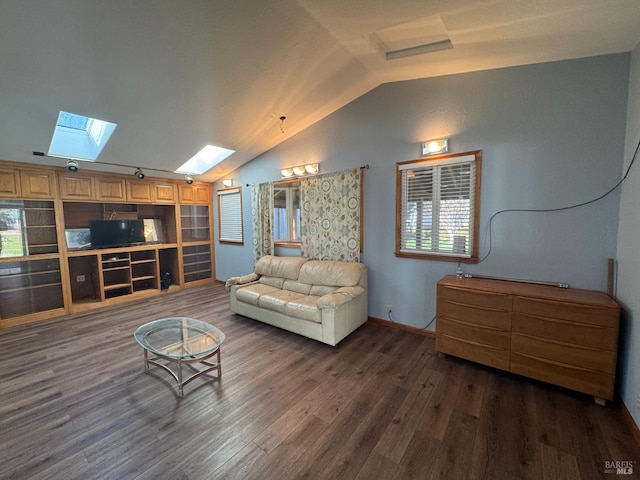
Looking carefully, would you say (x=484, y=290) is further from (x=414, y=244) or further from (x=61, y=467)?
(x=61, y=467)

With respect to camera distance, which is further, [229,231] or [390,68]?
[229,231]

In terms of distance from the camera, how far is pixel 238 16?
79.4 inches

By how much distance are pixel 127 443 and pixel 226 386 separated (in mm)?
759

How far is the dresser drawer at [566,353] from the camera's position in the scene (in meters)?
1.97

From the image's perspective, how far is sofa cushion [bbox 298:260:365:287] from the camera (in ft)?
11.5

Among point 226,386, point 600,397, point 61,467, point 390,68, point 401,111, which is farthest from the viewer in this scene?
point 401,111

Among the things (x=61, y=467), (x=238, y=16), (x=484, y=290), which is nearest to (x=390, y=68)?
(x=238, y=16)

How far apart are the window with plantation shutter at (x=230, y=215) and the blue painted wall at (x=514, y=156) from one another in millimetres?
2845

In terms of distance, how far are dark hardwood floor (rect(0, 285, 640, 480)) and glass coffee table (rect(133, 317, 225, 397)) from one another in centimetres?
13

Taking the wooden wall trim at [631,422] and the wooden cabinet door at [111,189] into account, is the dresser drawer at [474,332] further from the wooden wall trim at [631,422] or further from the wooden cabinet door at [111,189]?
the wooden cabinet door at [111,189]

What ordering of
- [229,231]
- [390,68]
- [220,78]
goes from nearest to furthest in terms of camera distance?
1. [220,78]
2. [390,68]
3. [229,231]

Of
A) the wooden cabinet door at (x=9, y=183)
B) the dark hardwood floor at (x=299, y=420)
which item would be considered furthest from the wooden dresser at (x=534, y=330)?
the wooden cabinet door at (x=9, y=183)

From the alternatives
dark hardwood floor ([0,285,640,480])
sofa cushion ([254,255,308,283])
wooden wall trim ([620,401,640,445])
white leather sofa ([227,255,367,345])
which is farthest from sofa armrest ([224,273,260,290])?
wooden wall trim ([620,401,640,445])

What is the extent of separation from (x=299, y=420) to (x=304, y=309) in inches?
51.5
